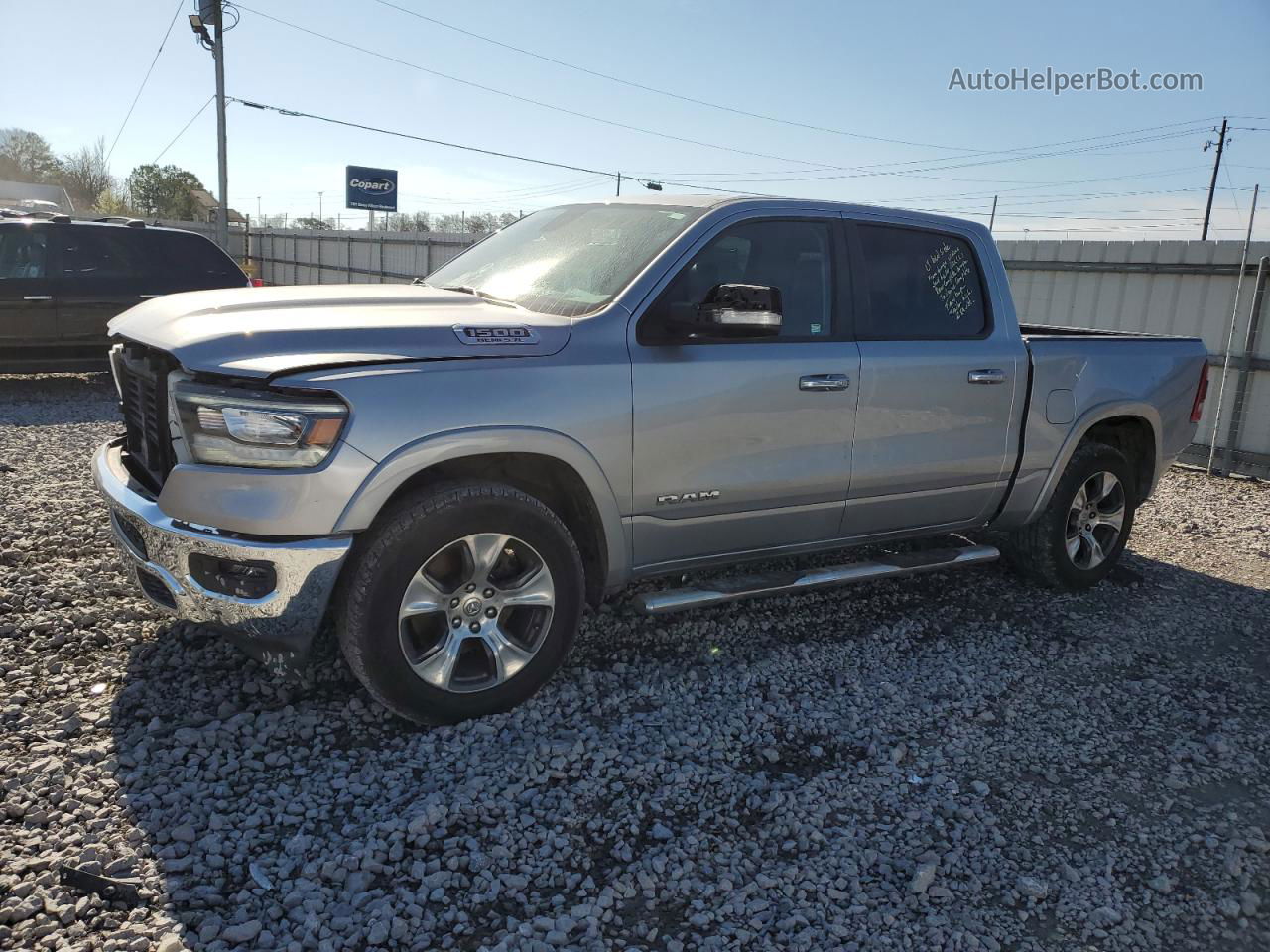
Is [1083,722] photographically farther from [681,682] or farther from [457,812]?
[457,812]

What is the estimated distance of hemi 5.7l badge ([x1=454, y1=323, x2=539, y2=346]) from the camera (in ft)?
11.1

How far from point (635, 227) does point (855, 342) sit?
1.12 m

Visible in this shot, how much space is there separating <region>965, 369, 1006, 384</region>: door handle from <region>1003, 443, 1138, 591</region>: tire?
0.89m

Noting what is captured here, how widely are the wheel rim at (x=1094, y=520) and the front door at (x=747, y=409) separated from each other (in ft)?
6.24

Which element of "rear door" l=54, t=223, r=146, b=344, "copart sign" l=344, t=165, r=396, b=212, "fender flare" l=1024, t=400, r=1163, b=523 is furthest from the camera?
"copart sign" l=344, t=165, r=396, b=212

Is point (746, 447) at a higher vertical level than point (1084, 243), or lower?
lower

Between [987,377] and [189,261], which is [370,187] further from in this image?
[987,377]

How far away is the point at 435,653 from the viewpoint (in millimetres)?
3385

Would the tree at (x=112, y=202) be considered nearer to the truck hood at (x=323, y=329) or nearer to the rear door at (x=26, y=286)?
A: the rear door at (x=26, y=286)

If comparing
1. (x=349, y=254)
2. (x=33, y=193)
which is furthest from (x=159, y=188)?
(x=349, y=254)

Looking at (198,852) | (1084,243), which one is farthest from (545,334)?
(1084,243)

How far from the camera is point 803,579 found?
427 centimetres

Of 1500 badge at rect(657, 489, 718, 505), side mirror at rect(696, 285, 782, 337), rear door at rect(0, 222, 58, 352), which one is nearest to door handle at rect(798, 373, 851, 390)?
side mirror at rect(696, 285, 782, 337)

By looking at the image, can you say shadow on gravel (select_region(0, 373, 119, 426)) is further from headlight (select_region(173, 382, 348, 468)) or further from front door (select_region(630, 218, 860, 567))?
front door (select_region(630, 218, 860, 567))
